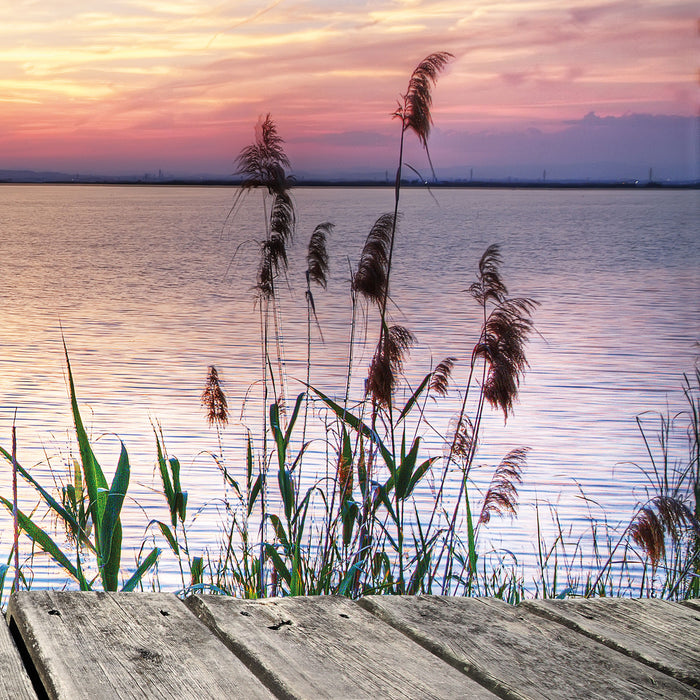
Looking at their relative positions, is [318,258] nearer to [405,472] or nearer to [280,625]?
[405,472]

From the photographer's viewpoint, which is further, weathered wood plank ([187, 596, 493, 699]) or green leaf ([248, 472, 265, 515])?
green leaf ([248, 472, 265, 515])

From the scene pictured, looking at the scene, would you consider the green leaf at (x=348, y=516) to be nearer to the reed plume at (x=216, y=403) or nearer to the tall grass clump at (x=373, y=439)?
the tall grass clump at (x=373, y=439)

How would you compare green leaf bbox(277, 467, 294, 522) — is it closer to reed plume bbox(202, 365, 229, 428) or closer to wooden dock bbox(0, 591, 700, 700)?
reed plume bbox(202, 365, 229, 428)

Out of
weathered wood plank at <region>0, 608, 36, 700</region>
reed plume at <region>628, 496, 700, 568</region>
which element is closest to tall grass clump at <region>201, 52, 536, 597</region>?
reed plume at <region>628, 496, 700, 568</region>

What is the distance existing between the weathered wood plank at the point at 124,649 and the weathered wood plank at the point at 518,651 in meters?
0.40

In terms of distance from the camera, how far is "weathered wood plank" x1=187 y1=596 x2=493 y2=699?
165 cm

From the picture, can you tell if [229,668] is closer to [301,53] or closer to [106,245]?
[106,245]

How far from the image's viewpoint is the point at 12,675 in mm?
1627

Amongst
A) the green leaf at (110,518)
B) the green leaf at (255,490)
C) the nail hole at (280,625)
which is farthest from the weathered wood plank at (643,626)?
the green leaf at (255,490)

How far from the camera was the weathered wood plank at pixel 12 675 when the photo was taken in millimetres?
1552

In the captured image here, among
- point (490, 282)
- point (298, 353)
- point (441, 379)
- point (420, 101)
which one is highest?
point (420, 101)

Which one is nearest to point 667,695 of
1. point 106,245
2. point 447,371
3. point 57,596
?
point 57,596

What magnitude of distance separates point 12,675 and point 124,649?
0.20 metres

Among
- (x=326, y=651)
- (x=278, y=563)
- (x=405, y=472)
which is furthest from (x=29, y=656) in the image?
(x=405, y=472)
